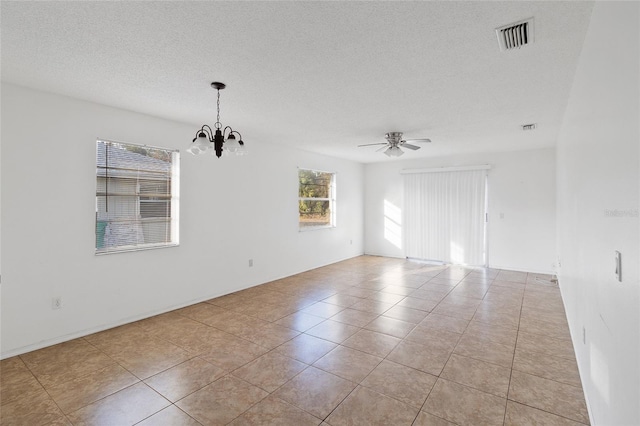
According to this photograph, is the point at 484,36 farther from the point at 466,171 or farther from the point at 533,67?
the point at 466,171

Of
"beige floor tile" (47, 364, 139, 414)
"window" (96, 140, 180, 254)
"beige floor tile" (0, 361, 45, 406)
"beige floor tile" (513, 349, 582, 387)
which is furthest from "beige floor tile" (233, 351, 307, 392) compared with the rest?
"window" (96, 140, 180, 254)

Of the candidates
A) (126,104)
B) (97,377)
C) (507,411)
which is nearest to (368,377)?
(507,411)

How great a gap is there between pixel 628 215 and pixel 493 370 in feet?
6.51

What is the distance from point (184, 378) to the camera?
2.47 m

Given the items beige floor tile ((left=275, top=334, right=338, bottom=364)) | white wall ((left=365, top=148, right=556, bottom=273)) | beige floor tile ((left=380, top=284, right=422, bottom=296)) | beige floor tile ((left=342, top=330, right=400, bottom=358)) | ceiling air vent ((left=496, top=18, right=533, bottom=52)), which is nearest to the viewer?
ceiling air vent ((left=496, top=18, right=533, bottom=52))

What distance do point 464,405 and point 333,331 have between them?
151 cm

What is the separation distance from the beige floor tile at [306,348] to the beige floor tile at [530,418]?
1.48 metres

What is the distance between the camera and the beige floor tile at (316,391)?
2.12 meters

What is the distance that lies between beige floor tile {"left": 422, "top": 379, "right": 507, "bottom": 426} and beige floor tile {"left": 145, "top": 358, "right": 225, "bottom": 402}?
5.45 feet

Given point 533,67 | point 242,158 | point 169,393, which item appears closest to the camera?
point 169,393

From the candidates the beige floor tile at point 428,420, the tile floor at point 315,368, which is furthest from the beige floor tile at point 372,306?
the beige floor tile at point 428,420

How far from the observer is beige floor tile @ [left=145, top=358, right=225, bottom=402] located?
2295 millimetres

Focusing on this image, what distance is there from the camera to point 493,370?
256 centimetres

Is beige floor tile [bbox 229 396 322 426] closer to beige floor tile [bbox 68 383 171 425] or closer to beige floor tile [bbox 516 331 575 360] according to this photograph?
beige floor tile [bbox 68 383 171 425]
